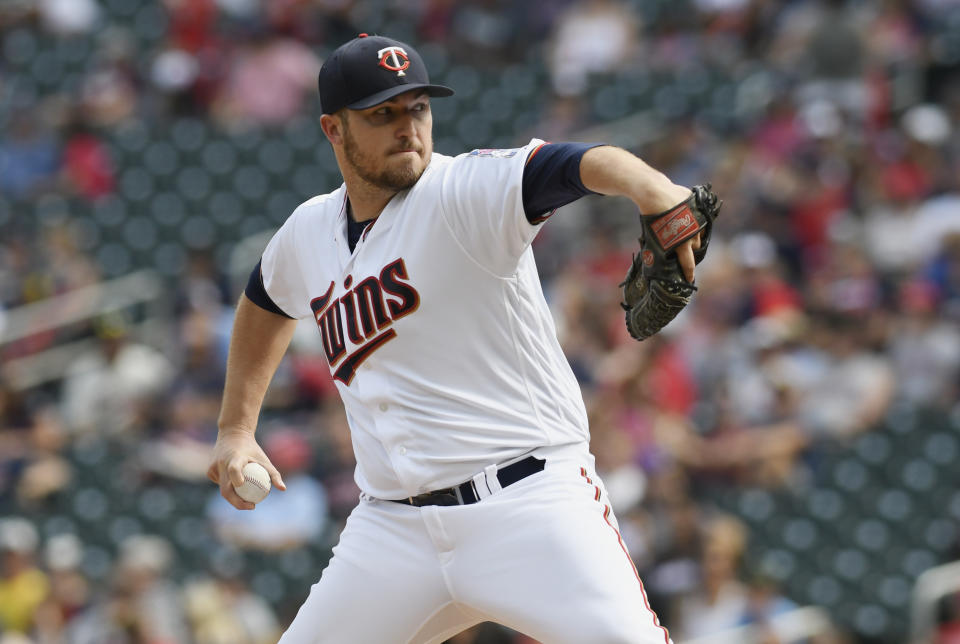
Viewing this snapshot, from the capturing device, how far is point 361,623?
338 centimetres

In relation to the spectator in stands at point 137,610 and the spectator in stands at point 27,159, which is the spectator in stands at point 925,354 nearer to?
the spectator in stands at point 137,610

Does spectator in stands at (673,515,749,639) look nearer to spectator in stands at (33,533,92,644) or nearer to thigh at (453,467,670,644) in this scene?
spectator in stands at (33,533,92,644)

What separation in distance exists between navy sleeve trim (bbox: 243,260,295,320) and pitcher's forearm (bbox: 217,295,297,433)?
1 centimetres

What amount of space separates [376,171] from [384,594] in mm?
962

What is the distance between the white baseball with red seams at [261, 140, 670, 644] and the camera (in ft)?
10.5

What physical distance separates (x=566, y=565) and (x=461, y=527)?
27cm

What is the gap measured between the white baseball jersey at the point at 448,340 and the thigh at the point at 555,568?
0.41 feet

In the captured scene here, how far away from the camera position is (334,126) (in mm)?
3514

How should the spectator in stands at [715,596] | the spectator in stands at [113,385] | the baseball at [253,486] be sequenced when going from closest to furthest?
the baseball at [253,486] < the spectator in stands at [715,596] < the spectator in stands at [113,385]

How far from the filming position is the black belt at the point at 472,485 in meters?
3.32

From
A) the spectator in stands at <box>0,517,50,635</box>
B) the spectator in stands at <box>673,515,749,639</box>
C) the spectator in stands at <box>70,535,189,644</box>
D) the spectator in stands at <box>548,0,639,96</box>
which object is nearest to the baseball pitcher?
the spectator in stands at <box>673,515,749,639</box>

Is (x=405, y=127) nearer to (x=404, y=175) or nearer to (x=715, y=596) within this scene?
(x=404, y=175)

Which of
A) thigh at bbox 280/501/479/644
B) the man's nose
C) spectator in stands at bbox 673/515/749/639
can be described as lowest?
spectator in stands at bbox 673/515/749/639

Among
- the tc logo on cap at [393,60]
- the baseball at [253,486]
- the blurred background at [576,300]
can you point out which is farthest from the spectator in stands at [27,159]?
the tc logo on cap at [393,60]
